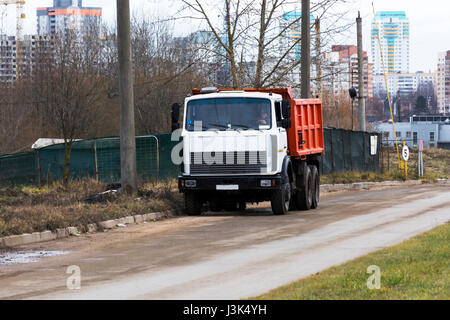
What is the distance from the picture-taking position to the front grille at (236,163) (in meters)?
19.7

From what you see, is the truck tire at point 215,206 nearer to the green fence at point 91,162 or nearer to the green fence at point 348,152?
the green fence at point 91,162

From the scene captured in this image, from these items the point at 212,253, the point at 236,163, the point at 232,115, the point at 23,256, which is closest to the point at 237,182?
the point at 236,163

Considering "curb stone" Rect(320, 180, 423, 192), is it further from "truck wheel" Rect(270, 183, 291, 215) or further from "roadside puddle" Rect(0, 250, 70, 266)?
"roadside puddle" Rect(0, 250, 70, 266)

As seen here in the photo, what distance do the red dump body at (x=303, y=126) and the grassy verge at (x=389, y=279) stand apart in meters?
9.27

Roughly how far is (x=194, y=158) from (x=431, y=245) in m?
8.71

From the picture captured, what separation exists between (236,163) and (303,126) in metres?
3.25

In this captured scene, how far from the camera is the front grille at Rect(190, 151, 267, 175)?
1972 cm

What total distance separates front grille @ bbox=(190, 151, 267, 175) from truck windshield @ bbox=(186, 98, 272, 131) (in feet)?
2.04

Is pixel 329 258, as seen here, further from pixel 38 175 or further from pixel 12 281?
pixel 38 175

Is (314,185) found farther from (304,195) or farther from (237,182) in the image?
(237,182)

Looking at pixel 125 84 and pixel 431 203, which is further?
pixel 431 203

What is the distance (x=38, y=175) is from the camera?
99.5ft

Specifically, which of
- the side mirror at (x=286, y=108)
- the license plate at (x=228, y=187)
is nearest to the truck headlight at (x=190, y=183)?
the license plate at (x=228, y=187)
